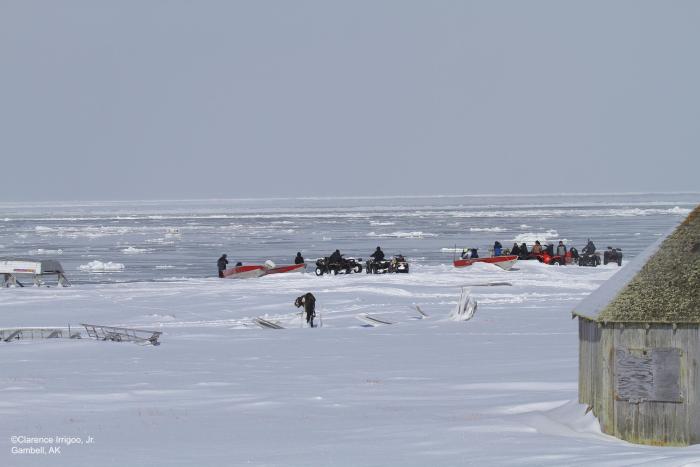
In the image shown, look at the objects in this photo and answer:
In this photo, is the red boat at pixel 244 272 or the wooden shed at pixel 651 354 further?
the red boat at pixel 244 272

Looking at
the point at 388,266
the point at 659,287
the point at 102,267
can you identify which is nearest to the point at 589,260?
the point at 388,266

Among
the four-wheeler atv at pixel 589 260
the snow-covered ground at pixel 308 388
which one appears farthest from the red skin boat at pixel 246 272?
the four-wheeler atv at pixel 589 260

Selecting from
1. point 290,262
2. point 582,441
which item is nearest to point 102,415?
point 582,441

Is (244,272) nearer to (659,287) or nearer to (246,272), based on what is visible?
(246,272)

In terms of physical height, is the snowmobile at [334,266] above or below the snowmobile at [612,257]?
below

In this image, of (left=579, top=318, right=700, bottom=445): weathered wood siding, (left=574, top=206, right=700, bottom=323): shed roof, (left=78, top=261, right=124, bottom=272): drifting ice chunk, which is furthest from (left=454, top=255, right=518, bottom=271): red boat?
(left=579, top=318, right=700, bottom=445): weathered wood siding

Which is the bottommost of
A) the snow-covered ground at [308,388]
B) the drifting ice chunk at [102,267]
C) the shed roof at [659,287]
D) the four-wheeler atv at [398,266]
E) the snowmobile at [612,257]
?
the snow-covered ground at [308,388]

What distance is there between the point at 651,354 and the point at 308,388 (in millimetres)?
6496

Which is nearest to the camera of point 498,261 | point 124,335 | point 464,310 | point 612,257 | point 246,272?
point 124,335

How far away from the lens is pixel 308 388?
17.6 metres

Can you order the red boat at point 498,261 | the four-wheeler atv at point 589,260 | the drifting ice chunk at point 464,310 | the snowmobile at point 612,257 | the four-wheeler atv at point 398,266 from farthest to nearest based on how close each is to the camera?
1. the snowmobile at point 612,257
2. the four-wheeler atv at point 589,260
3. the red boat at point 498,261
4. the four-wheeler atv at point 398,266
5. the drifting ice chunk at point 464,310

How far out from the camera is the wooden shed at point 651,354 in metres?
12.4

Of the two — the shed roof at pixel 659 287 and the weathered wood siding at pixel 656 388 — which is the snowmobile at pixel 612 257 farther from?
the weathered wood siding at pixel 656 388

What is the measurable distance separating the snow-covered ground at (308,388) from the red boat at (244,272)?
10.6 metres
